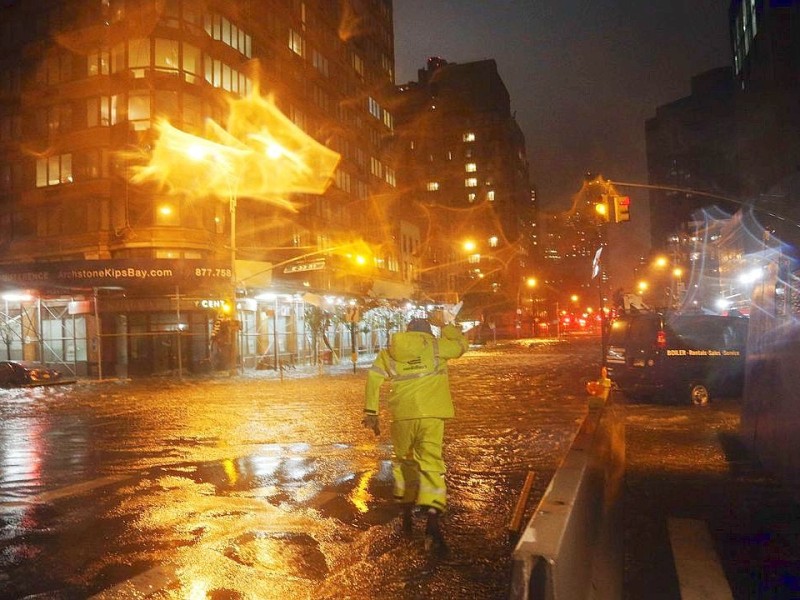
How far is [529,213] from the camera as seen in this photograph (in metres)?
144

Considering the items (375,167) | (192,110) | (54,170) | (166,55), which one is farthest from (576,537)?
(375,167)

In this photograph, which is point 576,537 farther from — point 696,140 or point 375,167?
point 696,140

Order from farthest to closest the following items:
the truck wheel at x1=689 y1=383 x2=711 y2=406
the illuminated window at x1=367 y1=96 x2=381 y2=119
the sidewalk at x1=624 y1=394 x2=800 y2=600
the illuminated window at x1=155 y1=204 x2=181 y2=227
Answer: the illuminated window at x1=367 y1=96 x2=381 y2=119 → the illuminated window at x1=155 y1=204 x2=181 y2=227 → the truck wheel at x1=689 y1=383 x2=711 y2=406 → the sidewalk at x1=624 y1=394 x2=800 y2=600

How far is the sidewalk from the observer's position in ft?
15.9

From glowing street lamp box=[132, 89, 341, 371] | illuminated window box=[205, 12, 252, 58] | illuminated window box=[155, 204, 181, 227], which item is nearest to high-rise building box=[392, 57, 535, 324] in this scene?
glowing street lamp box=[132, 89, 341, 371]

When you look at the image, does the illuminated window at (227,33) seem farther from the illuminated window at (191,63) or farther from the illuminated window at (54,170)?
the illuminated window at (54,170)

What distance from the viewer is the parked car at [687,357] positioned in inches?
562

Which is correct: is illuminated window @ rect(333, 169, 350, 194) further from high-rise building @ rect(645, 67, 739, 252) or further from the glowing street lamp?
high-rise building @ rect(645, 67, 739, 252)

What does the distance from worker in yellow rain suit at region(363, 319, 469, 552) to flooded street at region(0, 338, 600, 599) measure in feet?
1.17

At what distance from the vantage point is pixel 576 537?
3662mm

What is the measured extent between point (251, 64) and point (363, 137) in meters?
17.9

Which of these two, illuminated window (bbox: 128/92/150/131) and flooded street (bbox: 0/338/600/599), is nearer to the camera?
flooded street (bbox: 0/338/600/599)

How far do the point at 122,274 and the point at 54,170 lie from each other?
34.0 ft

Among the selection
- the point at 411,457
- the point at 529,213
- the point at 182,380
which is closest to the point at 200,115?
the point at 182,380
